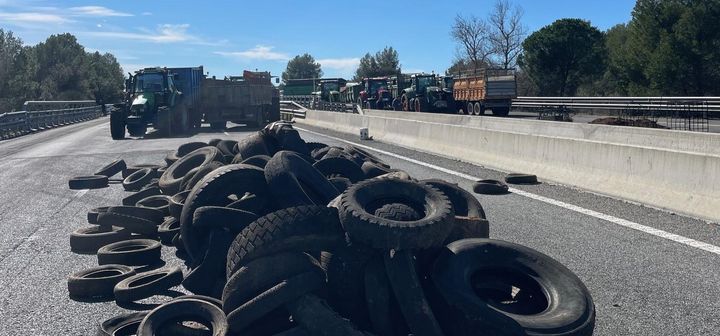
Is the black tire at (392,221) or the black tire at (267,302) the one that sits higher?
the black tire at (392,221)

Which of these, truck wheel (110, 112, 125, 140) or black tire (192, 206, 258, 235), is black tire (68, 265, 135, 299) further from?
truck wheel (110, 112, 125, 140)

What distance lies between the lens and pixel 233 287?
5070 mm

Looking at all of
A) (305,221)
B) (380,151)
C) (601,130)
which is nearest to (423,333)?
(305,221)

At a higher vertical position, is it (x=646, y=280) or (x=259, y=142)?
(x=259, y=142)

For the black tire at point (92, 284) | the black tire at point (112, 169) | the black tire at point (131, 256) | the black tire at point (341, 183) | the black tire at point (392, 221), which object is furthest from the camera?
the black tire at point (112, 169)

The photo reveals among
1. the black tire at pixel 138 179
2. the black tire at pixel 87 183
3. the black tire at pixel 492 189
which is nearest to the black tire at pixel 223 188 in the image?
the black tire at pixel 492 189

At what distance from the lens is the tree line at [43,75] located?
272ft

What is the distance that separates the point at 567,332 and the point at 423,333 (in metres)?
A: 0.87

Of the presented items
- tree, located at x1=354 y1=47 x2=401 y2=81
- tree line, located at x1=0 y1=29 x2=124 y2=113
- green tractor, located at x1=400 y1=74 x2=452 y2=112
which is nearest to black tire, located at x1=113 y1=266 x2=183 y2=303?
green tractor, located at x1=400 y1=74 x2=452 y2=112

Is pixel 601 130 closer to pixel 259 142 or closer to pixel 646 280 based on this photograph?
pixel 259 142

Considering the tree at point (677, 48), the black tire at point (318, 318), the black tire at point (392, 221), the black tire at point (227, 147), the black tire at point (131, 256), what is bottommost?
the black tire at point (131, 256)

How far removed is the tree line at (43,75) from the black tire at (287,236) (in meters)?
70.3

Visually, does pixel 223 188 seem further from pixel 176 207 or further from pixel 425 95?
pixel 425 95

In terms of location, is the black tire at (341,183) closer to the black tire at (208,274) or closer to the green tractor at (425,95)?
the black tire at (208,274)
